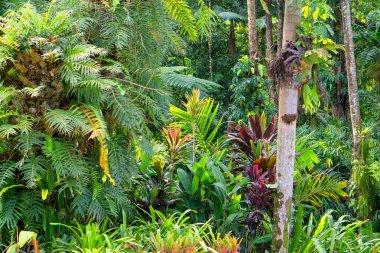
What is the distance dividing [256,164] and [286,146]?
2.66 ft

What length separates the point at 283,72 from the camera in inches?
128

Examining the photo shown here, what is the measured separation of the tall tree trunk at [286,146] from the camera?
3275mm

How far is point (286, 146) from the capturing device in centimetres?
333

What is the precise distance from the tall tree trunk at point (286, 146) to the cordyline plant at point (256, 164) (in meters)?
0.16

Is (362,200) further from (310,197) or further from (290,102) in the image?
(290,102)

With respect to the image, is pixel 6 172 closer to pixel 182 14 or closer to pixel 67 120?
pixel 67 120

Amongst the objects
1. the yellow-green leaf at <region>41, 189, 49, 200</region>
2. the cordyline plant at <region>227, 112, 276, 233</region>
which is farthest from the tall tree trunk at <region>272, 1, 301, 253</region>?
the yellow-green leaf at <region>41, 189, 49, 200</region>

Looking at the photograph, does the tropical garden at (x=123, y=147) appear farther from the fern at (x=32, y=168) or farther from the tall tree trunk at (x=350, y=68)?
the tall tree trunk at (x=350, y=68)

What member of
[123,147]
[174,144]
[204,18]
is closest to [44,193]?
[123,147]

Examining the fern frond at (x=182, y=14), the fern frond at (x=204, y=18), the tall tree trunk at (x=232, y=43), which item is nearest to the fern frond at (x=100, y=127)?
the fern frond at (x=182, y=14)

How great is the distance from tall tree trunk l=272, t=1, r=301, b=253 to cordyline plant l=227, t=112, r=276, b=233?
156 millimetres

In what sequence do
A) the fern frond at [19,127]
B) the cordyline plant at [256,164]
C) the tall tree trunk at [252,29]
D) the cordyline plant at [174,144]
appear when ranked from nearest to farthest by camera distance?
the fern frond at [19,127]
the cordyline plant at [256,164]
the cordyline plant at [174,144]
the tall tree trunk at [252,29]

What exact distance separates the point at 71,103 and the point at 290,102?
1.55 meters

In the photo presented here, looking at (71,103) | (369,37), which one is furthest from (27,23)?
(369,37)
